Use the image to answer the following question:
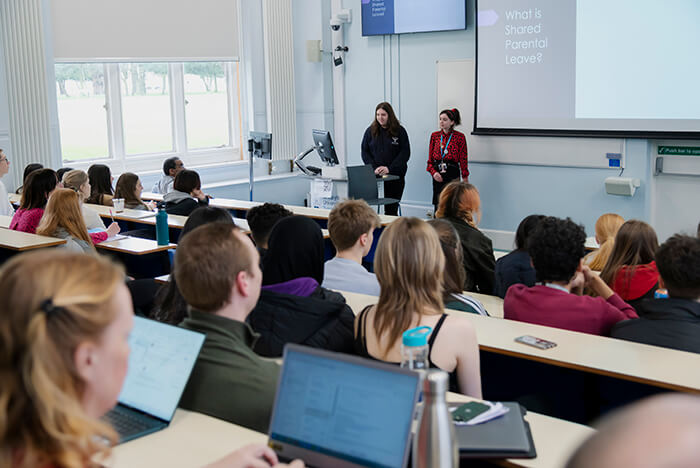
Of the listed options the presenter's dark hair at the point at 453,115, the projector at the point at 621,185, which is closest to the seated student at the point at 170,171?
the presenter's dark hair at the point at 453,115

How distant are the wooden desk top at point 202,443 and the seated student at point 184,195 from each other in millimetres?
4233

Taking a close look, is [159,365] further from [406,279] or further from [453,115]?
[453,115]

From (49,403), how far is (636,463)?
0.85 m

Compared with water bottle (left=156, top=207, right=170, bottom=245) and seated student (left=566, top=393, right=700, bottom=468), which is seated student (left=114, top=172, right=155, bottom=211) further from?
seated student (left=566, top=393, right=700, bottom=468)

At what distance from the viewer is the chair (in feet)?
25.1

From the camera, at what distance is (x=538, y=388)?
3.09 metres

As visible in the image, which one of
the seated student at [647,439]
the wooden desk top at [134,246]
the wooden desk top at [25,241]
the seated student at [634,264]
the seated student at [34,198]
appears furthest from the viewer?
the seated student at [34,198]

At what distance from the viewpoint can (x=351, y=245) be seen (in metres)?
3.35

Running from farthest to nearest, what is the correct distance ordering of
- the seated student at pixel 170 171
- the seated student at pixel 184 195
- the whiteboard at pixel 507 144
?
the whiteboard at pixel 507 144, the seated student at pixel 170 171, the seated student at pixel 184 195

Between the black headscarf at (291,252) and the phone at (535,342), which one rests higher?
the black headscarf at (291,252)

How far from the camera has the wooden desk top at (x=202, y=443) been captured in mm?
1837

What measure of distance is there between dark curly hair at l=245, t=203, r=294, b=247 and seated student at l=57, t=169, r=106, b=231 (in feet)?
7.02

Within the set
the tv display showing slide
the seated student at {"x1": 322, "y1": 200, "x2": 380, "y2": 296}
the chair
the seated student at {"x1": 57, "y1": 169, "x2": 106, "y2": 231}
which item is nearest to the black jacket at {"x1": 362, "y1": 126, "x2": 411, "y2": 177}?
the chair

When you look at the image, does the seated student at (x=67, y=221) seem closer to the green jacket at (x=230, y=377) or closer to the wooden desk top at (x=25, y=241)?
the wooden desk top at (x=25, y=241)
